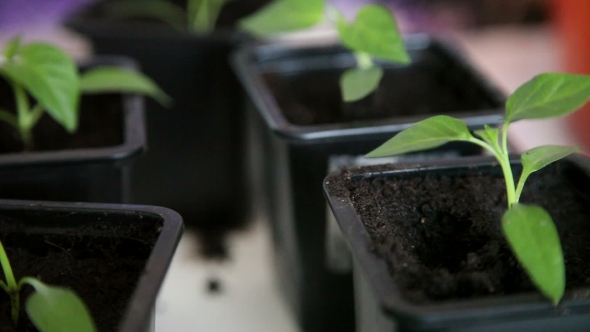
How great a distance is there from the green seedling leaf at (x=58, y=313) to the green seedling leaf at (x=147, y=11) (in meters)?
0.64

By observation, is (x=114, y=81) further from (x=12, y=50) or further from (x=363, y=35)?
(x=363, y=35)

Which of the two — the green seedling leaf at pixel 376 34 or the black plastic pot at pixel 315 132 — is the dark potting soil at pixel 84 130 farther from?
the green seedling leaf at pixel 376 34

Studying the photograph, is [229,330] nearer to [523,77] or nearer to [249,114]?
[249,114]

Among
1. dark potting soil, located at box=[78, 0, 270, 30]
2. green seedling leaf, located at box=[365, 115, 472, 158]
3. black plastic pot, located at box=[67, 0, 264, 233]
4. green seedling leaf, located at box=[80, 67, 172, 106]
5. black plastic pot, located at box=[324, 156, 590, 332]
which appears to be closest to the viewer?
black plastic pot, located at box=[324, 156, 590, 332]

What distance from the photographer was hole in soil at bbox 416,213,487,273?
484 millimetres

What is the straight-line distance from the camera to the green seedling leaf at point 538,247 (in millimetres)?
363

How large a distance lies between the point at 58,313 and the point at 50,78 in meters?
0.30

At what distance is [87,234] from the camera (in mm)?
491

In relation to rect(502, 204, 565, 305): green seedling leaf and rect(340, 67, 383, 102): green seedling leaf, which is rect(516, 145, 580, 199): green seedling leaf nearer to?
rect(502, 204, 565, 305): green seedling leaf

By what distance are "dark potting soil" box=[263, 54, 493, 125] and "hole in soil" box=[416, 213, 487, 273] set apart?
0.23 m

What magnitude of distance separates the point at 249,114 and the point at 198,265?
7.6 inches

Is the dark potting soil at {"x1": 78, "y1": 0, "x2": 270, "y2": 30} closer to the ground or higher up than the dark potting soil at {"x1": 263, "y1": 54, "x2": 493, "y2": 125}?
higher up

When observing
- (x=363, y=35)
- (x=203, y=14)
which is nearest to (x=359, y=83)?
(x=363, y=35)

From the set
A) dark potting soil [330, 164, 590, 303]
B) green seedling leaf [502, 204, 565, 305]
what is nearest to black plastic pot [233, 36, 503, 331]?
dark potting soil [330, 164, 590, 303]
